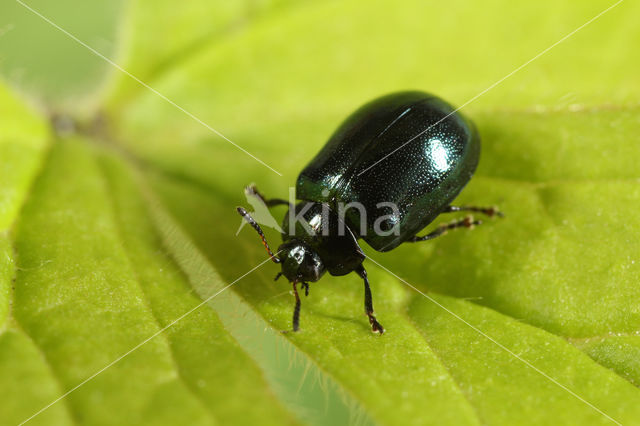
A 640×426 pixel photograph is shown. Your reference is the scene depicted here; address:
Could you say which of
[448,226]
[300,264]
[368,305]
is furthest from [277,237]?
[448,226]

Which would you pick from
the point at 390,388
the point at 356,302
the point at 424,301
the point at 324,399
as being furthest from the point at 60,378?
the point at 424,301

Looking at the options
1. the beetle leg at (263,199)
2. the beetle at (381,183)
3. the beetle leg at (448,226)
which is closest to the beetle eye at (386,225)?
the beetle at (381,183)

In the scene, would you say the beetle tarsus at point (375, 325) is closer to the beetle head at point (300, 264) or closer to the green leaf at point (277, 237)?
the green leaf at point (277, 237)

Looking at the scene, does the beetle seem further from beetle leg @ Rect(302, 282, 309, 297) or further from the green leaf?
the green leaf

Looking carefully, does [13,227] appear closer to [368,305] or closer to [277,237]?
[277,237]

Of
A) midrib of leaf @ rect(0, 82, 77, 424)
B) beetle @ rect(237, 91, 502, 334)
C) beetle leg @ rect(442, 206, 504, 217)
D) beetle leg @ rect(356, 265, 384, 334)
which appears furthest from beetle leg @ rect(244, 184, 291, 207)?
midrib of leaf @ rect(0, 82, 77, 424)

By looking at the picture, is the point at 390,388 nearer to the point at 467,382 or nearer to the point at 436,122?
the point at 467,382
